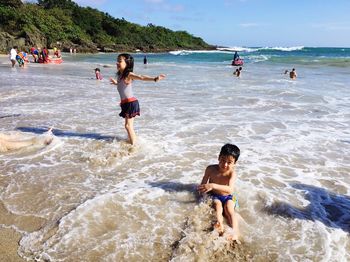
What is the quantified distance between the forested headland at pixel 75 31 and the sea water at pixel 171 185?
4107 centimetres

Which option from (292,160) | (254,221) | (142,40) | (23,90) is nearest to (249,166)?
(292,160)

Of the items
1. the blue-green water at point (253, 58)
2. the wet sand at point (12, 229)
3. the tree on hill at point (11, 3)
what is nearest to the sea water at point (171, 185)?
the wet sand at point (12, 229)

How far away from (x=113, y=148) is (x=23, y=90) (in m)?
8.43

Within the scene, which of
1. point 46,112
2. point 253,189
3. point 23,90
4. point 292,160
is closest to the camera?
point 253,189

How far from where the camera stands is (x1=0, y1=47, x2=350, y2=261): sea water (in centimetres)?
361

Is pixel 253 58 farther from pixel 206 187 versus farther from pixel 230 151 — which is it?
pixel 206 187

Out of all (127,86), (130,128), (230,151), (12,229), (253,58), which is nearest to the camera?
(12,229)

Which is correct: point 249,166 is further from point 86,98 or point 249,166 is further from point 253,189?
point 86,98

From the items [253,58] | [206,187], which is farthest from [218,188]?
[253,58]

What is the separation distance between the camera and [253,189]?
16.3ft

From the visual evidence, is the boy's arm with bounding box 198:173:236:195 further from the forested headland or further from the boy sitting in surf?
the forested headland

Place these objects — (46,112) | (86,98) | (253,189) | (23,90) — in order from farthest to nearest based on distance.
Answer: (23,90) < (86,98) < (46,112) < (253,189)

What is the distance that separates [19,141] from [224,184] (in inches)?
163

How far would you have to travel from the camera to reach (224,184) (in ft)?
14.4
